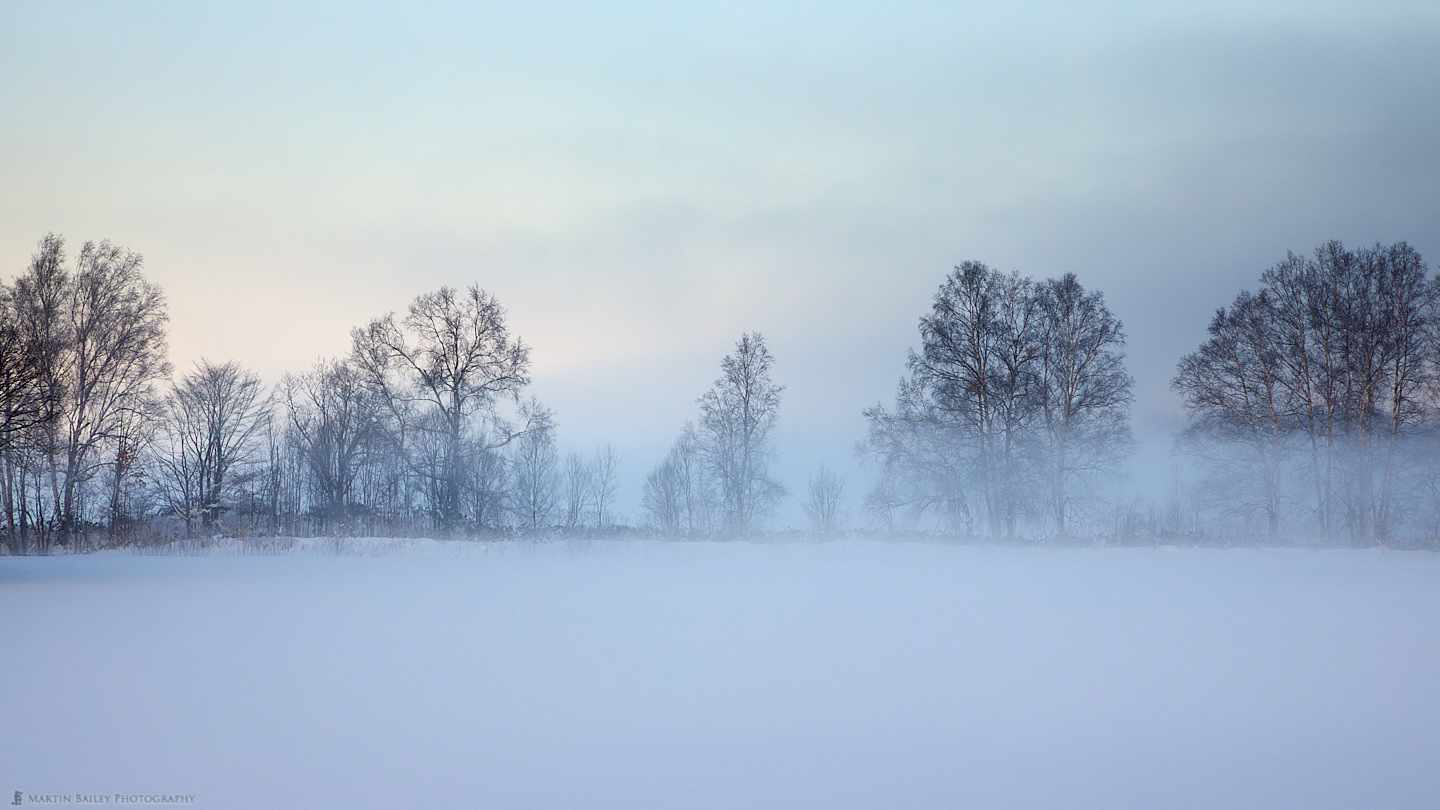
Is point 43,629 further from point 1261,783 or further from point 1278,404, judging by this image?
point 1278,404

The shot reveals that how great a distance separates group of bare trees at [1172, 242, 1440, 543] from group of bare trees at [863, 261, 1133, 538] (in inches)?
111

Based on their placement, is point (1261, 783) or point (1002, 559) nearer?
point (1261, 783)

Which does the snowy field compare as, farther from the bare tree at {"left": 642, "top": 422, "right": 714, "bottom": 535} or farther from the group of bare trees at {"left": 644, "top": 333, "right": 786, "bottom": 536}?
the bare tree at {"left": 642, "top": 422, "right": 714, "bottom": 535}

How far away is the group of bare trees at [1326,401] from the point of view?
18094mm

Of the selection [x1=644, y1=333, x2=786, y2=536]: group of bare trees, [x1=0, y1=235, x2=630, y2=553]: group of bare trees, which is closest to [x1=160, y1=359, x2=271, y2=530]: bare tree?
[x1=0, y1=235, x2=630, y2=553]: group of bare trees

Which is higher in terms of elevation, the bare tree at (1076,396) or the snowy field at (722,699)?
the bare tree at (1076,396)

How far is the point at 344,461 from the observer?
93.5 feet

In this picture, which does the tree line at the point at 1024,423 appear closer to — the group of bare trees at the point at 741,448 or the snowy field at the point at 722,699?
the group of bare trees at the point at 741,448

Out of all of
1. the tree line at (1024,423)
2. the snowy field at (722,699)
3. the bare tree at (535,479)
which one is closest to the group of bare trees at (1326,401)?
the tree line at (1024,423)

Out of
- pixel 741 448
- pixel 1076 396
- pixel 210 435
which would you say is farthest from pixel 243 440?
pixel 1076 396

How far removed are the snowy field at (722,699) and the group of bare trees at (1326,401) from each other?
1070 centimetres

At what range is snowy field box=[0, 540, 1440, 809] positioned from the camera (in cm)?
319

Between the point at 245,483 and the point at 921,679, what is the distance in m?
28.7

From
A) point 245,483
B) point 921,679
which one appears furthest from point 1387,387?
point 245,483
